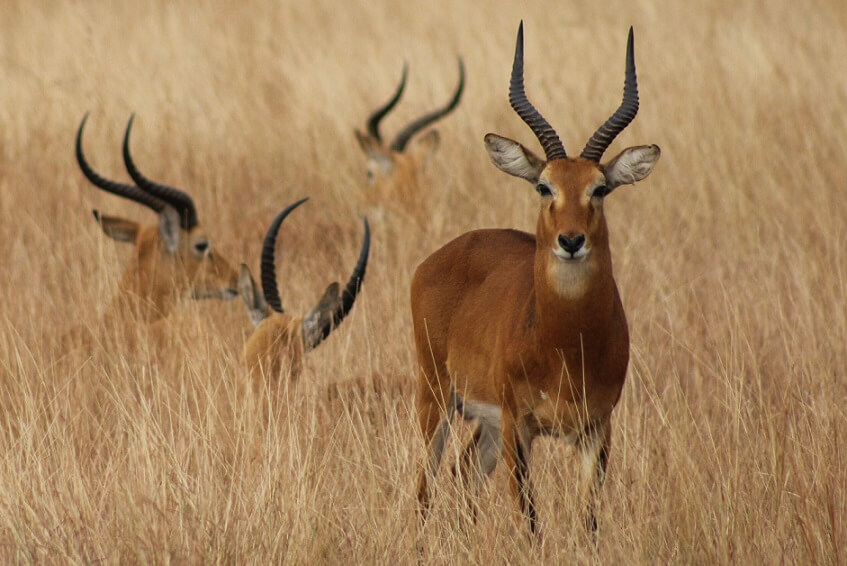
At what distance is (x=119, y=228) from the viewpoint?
7.40 metres

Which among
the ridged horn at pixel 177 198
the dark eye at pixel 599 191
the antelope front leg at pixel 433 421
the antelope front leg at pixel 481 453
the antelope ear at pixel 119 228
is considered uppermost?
the dark eye at pixel 599 191

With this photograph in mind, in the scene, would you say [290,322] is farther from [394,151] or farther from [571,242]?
[394,151]

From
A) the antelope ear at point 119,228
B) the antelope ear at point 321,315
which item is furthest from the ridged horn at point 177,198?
the antelope ear at point 321,315

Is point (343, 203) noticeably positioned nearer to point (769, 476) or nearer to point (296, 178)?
point (296, 178)

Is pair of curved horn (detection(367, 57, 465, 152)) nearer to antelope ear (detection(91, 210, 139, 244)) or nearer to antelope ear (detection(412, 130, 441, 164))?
antelope ear (detection(412, 130, 441, 164))

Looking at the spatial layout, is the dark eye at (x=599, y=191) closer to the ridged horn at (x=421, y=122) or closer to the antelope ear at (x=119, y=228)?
the antelope ear at (x=119, y=228)

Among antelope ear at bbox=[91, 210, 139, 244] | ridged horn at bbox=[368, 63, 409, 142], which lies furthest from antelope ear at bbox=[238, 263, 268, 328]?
ridged horn at bbox=[368, 63, 409, 142]

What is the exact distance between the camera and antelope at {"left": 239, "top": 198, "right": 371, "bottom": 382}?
555 cm

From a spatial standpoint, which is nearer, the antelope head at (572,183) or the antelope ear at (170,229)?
the antelope head at (572,183)

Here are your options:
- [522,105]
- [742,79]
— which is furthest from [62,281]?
[742,79]

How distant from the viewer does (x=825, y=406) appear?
3980 millimetres

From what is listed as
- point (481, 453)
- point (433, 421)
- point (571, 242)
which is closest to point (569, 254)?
point (571, 242)

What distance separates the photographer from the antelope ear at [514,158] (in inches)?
160

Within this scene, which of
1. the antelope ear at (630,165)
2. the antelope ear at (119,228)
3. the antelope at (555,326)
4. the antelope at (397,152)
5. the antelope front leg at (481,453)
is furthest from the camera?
the antelope at (397,152)
